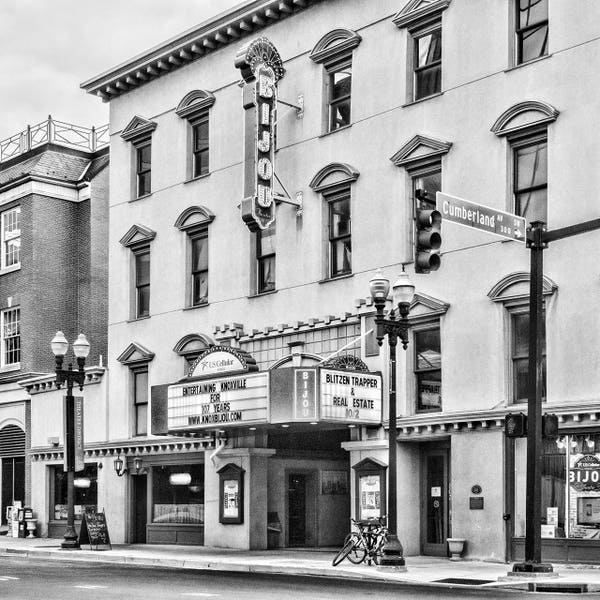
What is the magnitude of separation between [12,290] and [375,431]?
64.9 ft

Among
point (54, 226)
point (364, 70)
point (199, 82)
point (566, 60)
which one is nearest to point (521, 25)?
point (566, 60)

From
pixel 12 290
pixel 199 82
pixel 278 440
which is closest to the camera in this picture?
pixel 278 440

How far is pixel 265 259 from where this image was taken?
31.6 metres

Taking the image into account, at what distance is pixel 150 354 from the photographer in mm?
34812

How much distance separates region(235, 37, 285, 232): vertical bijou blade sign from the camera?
2897cm

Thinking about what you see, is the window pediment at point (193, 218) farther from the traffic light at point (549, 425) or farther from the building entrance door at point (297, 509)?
the traffic light at point (549, 425)

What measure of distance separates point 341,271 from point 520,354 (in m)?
6.08

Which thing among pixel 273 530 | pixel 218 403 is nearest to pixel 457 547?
pixel 218 403

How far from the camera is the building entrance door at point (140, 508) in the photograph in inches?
1387

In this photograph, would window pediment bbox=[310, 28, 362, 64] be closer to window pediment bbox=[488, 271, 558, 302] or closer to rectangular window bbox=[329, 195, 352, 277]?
rectangular window bbox=[329, 195, 352, 277]

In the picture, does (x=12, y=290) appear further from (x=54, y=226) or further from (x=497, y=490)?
(x=497, y=490)

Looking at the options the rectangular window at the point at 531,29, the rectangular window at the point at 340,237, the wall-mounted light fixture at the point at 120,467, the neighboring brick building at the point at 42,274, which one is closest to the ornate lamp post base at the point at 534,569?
the rectangular window at the point at 340,237

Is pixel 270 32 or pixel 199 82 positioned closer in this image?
pixel 270 32

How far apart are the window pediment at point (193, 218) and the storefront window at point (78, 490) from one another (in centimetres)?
865
